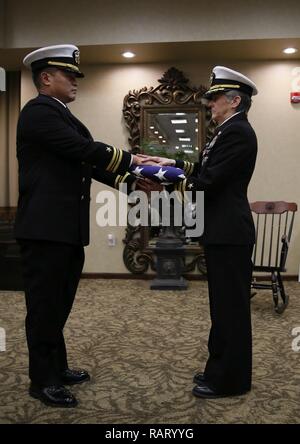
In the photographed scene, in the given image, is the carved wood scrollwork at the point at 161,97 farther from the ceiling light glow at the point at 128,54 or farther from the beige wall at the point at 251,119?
the ceiling light glow at the point at 128,54

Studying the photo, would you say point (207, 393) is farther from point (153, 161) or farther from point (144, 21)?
point (144, 21)

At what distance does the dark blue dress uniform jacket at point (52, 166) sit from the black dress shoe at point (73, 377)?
71 centimetres

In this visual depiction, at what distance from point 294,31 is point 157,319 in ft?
10.5

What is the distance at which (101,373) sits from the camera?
2.38 meters

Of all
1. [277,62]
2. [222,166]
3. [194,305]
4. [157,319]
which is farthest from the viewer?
[277,62]

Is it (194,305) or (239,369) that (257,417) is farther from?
(194,305)

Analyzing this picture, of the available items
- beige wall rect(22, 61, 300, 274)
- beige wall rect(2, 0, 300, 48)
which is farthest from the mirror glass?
beige wall rect(2, 0, 300, 48)

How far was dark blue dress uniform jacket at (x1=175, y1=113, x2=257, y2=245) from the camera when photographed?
195 cm

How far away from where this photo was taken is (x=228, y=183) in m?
2.00

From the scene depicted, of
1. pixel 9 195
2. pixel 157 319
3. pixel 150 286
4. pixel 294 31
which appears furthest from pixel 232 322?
pixel 9 195

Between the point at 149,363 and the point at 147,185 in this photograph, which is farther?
the point at 149,363

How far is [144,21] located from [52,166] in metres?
3.26

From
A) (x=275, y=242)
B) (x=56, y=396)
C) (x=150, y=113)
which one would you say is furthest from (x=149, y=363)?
(x=150, y=113)
